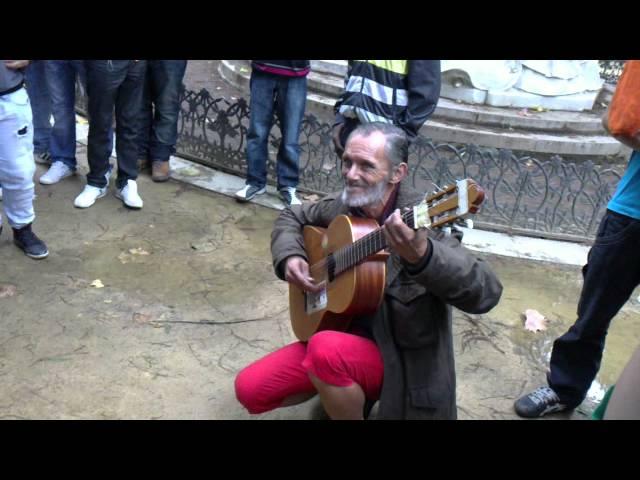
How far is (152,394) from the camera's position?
3045 mm

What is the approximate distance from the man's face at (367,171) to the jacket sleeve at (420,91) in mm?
1486

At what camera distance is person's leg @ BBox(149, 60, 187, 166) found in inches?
197

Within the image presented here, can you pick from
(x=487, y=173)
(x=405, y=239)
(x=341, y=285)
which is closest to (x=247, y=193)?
(x=487, y=173)

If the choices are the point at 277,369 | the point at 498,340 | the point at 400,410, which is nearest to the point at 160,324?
Result: the point at 277,369

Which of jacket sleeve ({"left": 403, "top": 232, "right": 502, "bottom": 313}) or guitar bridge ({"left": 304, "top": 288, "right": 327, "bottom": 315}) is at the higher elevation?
jacket sleeve ({"left": 403, "top": 232, "right": 502, "bottom": 313})

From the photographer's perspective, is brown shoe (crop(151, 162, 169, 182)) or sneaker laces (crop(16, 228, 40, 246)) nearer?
sneaker laces (crop(16, 228, 40, 246))

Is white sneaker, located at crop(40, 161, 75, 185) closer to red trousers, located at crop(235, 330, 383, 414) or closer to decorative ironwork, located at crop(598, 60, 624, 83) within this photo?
red trousers, located at crop(235, 330, 383, 414)

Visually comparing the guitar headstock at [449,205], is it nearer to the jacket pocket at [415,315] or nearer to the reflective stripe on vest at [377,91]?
the jacket pocket at [415,315]

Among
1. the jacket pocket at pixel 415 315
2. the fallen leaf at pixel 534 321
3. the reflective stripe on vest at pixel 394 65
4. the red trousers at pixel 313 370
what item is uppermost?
the reflective stripe on vest at pixel 394 65

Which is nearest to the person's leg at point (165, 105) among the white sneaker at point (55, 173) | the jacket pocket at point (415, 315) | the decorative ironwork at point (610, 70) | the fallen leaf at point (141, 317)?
the white sneaker at point (55, 173)

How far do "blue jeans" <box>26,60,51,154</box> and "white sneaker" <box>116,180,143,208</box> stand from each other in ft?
3.57

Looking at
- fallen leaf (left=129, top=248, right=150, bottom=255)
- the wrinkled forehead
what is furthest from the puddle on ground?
fallen leaf (left=129, top=248, right=150, bottom=255)

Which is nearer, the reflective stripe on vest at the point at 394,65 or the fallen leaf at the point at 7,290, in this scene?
the fallen leaf at the point at 7,290

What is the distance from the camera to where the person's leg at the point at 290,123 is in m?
4.96
